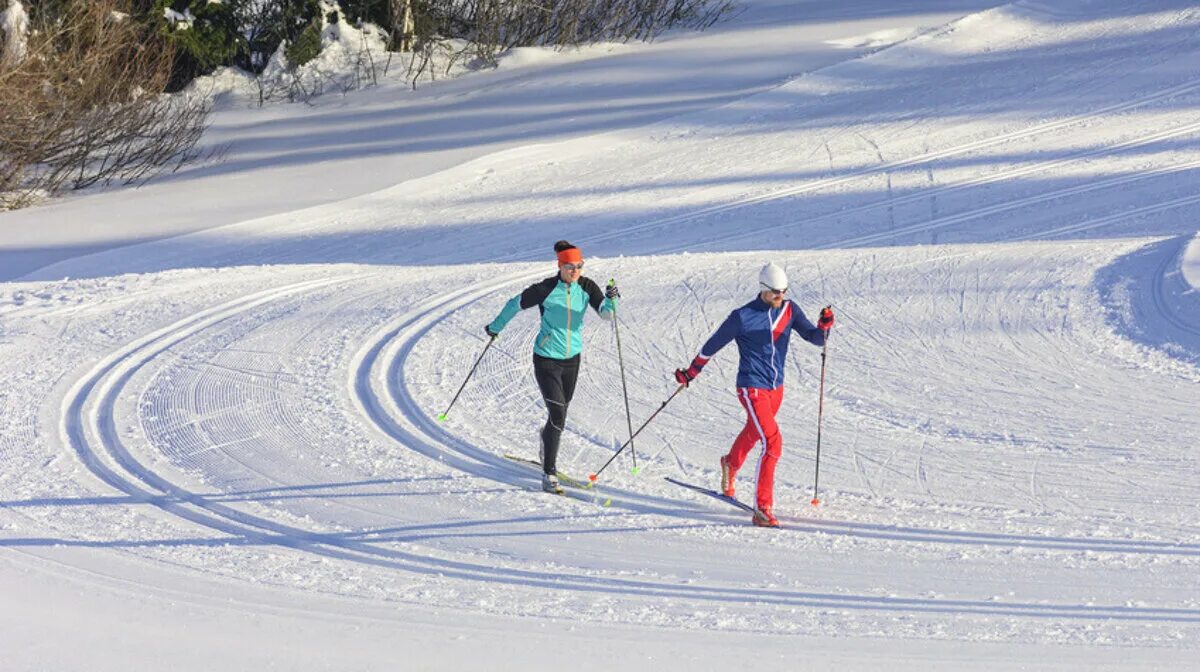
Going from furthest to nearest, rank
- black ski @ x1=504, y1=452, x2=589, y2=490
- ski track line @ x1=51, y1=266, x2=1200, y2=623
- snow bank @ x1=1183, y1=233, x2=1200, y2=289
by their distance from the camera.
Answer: snow bank @ x1=1183, y1=233, x2=1200, y2=289
black ski @ x1=504, y1=452, x2=589, y2=490
ski track line @ x1=51, y1=266, x2=1200, y2=623

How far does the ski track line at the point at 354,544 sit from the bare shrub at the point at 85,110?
890 cm

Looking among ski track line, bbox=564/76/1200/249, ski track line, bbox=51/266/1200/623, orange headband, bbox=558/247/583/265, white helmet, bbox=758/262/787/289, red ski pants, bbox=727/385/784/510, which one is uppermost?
ski track line, bbox=564/76/1200/249

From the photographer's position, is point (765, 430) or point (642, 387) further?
point (642, 387)

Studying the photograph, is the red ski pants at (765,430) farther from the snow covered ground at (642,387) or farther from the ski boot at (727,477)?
the ski boot at (727,477)

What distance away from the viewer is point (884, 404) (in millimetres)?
9445

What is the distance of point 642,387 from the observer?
10.0m

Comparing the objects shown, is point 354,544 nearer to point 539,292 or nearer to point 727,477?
point 539,292

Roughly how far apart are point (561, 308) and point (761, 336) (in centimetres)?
126

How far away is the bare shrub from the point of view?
1814cm

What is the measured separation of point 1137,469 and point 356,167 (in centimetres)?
1281

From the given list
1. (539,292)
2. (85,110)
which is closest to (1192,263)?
(539,292)

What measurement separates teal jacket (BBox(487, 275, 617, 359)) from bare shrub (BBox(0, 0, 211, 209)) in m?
12.5

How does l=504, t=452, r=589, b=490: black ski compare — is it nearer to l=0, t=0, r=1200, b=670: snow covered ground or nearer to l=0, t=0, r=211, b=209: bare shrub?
l=0, t=0, r=1200, b=670: snow covered ground

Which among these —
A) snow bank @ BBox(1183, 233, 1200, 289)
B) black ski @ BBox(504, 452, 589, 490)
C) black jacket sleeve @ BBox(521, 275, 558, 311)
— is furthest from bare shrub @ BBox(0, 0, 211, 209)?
snow bank @ BBox(1183, 233, 1200, 289)
